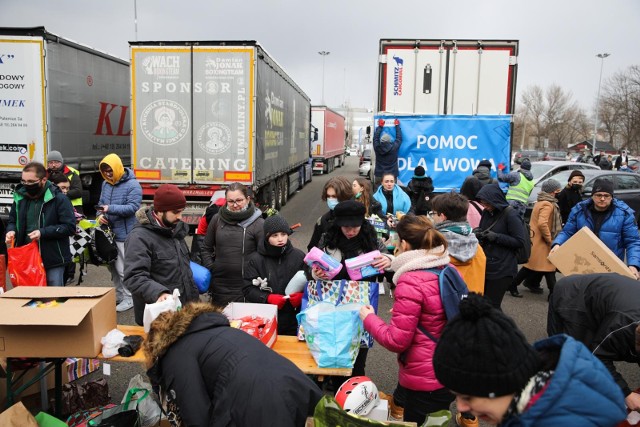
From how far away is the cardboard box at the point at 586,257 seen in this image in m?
4.58

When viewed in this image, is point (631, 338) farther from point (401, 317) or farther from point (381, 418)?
point (381, 418)

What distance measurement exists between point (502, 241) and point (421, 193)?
10.7 feet

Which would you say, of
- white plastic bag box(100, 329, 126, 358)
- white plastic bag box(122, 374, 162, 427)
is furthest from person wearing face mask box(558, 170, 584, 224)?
white plastic bag box(100, 329, 126, 358)

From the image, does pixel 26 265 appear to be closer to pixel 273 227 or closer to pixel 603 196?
pixel 273 227

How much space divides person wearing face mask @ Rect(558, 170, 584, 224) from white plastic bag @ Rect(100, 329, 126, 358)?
7776 millimetres

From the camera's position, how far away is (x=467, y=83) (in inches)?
372

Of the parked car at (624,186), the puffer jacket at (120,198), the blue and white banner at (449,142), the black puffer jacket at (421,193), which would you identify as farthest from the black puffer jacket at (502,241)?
the parked car at (624,186)

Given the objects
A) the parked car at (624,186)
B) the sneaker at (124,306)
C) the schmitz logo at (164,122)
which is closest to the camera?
the sneaker at (124,306)

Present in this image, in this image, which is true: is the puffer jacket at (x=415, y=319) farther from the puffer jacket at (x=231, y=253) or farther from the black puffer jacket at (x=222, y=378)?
the puffer jacket at (x=231, y=253)

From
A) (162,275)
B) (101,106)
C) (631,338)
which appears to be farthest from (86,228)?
(101,106)

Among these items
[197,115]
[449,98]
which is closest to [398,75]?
[449,98]

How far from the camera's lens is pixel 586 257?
4.78 meters

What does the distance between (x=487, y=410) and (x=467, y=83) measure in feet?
27.9

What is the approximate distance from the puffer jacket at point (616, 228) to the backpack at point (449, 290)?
307 cm
